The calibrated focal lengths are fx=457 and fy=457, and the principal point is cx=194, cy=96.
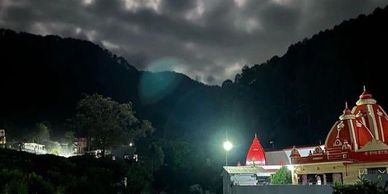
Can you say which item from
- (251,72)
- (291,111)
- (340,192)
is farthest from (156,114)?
(340,192)

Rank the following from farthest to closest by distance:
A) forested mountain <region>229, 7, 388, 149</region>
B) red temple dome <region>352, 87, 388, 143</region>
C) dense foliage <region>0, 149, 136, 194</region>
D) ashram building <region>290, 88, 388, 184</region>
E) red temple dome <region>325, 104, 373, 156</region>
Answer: forested mountain <region>229, 7, 388, 149</region> < red temple dome <region>352, 87, 388, 143</region> < red temple dome <region>325, 104, 373, 156</region> < ashram building <region>290, 88, 388, 184</region> < dense foliage <region>0, 149, 136, 194</region>

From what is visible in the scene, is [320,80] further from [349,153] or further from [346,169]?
[346,169]

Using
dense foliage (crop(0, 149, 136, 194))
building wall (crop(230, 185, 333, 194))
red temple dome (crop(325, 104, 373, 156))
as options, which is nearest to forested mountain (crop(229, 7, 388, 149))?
red temple dome (crop(325, 104, 373, 156))

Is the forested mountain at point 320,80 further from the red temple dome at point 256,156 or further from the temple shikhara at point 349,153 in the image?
the temple shikhara at point 349,153

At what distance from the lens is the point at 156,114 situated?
12356 centimetres

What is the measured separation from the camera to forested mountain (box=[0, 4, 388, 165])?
8694cm

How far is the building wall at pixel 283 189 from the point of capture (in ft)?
91.0

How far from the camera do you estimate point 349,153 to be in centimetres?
3359

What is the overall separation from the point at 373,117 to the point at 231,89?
7904 centimetres

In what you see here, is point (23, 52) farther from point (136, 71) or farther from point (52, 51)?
point (136, 71)

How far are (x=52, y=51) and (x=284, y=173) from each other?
116 m

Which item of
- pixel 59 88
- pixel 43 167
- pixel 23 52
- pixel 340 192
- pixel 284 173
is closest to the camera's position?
pixel 340 192

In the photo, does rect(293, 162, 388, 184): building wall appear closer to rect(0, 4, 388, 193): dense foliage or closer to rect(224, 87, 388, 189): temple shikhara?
rect(224, 87, 388, 189): temple shikhara

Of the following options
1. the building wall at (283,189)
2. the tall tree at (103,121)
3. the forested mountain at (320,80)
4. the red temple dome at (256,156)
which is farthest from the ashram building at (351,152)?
the forested mountain at (320,80)
